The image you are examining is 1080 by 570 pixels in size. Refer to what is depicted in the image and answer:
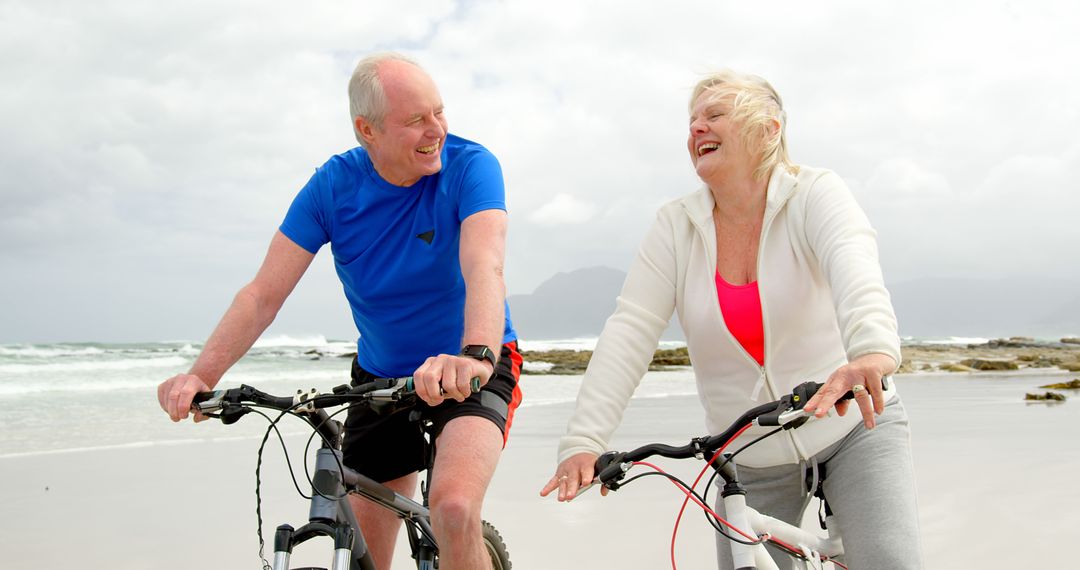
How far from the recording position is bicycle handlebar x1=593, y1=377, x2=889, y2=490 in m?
1.94

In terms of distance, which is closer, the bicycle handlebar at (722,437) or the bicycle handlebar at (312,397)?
the bicycle handlebar at (722,437)

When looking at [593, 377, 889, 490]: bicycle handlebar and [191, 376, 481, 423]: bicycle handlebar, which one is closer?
[593, 377, 889, 490]: bicycle handlebar

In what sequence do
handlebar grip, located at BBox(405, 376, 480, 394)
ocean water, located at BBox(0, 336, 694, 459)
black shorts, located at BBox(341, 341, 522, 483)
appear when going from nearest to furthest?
handlebar grip, located at BBox(405, 376, 480, 394)
black shorts, located at BBox(341, 341, 522, 483)
ocean water, located at BBox(0, 336, 694, 459)

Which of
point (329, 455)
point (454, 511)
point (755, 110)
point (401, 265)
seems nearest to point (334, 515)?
point (329, 455)

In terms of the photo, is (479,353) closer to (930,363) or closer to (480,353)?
(480,353)

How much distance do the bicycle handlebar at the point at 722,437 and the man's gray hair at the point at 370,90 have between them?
1.39 meters

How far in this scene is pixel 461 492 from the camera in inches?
101

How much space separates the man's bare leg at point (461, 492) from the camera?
255 cm

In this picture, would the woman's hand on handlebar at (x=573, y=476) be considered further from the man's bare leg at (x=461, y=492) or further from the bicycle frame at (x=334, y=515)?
the bicycle frame at (x=334, y=515)

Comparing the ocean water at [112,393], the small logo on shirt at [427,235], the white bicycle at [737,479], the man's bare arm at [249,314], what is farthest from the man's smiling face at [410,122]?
the ocean water at [112,393]

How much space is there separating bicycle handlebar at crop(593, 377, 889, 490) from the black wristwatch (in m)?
0.38

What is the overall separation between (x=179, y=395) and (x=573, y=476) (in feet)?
3.62

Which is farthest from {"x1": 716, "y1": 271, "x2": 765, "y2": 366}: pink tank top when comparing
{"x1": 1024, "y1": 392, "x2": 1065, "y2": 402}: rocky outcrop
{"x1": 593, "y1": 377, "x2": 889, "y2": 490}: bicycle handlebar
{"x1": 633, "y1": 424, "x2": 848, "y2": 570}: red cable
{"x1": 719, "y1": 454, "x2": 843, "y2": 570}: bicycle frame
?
{"x1": 1024, "y1": 392, "x2": 1065, "y2": 402}: rocky outcrop

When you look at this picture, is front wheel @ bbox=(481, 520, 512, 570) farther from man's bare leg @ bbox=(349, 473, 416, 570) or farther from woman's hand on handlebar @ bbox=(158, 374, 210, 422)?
woman's hand on handlebar @ bbox=(158, 374, 210, 422)
